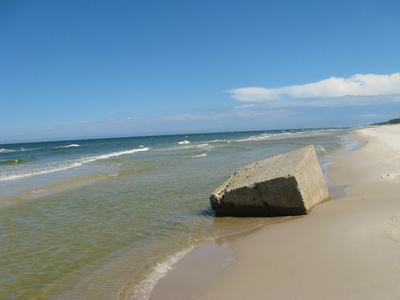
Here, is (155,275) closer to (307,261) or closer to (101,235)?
(307,261)

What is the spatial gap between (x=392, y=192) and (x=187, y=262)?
550 centimetres

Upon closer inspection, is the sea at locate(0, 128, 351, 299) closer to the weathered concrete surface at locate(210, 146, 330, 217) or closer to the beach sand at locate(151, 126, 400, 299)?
the weathered concrete surface at locate(210, 146, 330, 217)

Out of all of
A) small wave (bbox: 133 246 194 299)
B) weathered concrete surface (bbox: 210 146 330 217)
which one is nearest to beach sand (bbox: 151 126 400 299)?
small wave (bbox: 133 246 194 299)

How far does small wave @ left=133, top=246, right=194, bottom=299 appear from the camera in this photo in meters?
4.08

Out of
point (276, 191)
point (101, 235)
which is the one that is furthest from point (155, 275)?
point (276, 191)

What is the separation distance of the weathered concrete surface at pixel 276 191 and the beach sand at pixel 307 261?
1.33 ft

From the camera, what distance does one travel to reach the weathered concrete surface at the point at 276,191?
677cm

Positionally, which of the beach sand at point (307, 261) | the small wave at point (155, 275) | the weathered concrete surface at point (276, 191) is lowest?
the small wave at point (155, 275)

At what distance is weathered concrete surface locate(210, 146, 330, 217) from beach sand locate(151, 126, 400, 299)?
41cm

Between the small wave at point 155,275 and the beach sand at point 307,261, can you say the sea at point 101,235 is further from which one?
the beach sand at point 307,261

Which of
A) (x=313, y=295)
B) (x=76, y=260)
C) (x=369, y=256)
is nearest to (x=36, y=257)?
(x=76, y=260)

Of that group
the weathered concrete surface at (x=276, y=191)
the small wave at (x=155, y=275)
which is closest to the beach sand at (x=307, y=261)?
the small wave at (x=155, y=275)

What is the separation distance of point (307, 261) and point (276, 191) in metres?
2.57

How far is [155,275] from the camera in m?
4.58
